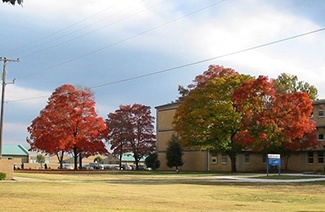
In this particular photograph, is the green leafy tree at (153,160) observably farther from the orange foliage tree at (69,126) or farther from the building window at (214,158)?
the orange foliage tree at (69,126)

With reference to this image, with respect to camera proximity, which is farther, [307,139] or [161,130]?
[161,130]

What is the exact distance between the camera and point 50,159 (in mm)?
135375

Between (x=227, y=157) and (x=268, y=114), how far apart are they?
17184 mm

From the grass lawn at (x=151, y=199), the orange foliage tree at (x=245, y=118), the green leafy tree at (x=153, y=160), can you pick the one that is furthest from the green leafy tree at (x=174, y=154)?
the grass lawn at (x=151, y=199)

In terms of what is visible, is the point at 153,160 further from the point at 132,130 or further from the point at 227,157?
the point at 227,157

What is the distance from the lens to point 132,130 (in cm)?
8294

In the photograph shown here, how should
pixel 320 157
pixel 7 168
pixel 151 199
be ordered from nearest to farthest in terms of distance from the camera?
pixel 151 199 < pixel 7 168 < pixel 320 157

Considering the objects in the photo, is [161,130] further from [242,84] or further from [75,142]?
[242,84]

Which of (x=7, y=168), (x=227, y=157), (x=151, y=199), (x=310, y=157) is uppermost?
(x=310, y=157)

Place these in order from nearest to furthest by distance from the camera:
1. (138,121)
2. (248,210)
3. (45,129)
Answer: (248,210) < (45,129) < (138,121)

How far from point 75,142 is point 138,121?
17.9m

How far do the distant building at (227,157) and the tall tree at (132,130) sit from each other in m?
2.39

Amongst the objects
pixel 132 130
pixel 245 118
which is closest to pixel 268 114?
pixel 245 118

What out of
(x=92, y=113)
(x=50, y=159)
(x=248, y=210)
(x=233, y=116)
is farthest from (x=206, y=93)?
(x=50, y=159)
